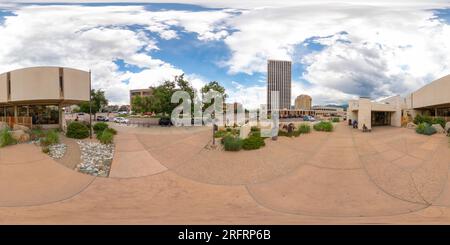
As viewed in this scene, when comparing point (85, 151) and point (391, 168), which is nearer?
point (391, 168)

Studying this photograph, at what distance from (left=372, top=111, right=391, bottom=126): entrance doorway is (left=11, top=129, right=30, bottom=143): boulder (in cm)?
2728

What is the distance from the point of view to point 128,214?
8.54 metres

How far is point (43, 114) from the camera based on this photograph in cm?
2000

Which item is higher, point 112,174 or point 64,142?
point 64,142

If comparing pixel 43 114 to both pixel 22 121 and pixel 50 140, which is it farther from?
pixel 50 140

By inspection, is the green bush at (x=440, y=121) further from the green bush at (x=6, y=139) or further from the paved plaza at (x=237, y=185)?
the green bush at (x=6, y=139)

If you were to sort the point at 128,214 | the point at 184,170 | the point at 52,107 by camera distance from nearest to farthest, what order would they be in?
the point at 128,214 < the point at 184,170 < the point at 52,107

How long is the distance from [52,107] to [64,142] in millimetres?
6732

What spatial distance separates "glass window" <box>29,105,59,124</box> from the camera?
19859 mm

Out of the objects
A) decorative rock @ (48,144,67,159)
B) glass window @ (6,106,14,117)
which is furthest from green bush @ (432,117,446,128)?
glass window @ (6,106,14,117)

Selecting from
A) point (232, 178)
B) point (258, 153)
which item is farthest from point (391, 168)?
point (232, 178)

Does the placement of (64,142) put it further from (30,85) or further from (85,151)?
(30,85)

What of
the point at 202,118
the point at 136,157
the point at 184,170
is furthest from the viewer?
the point at 202,118

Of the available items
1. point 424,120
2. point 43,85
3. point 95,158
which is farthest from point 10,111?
point 424,120
